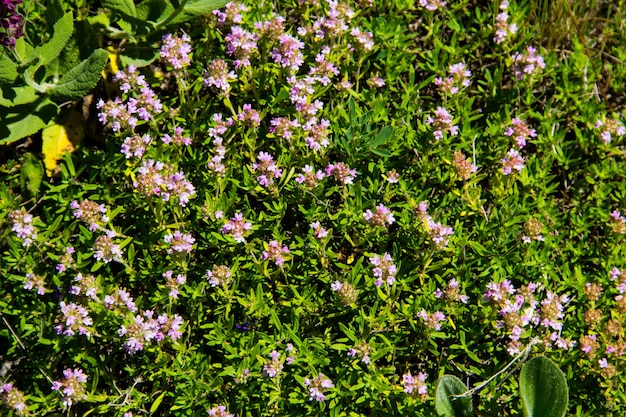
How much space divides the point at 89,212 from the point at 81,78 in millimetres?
793

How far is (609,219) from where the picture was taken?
12.7 ft

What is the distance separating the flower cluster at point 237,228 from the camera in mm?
3395

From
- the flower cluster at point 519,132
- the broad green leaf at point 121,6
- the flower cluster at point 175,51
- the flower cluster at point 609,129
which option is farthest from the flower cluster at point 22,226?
the flower cluster at point 609,129

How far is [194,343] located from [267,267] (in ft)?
1.88

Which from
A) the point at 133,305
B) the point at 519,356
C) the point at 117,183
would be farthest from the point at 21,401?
the point at 519,356

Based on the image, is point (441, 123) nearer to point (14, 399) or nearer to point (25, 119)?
point (25, 119)

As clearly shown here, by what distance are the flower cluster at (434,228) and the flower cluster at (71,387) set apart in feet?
6.28

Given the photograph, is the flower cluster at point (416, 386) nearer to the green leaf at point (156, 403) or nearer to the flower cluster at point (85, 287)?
the green leaf at point (156, 403)

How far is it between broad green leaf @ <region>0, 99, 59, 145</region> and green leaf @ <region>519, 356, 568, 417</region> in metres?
2.94

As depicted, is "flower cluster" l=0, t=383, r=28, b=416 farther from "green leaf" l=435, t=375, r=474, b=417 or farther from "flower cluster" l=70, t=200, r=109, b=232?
"green leaf" l=435, t=375, r=474, b=417

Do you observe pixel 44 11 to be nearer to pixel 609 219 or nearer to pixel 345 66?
pixel 345 66


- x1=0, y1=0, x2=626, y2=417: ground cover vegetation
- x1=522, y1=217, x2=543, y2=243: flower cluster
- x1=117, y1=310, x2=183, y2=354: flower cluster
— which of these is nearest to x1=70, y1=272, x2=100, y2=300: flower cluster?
x1=0, y1=0, x2=626, y2=417: ground cover vegetation

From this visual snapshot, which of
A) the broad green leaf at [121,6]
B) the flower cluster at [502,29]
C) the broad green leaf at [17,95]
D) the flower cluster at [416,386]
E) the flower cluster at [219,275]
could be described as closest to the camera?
the flower cluster at [416,386]

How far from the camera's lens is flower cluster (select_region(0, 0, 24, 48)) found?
3.21m
